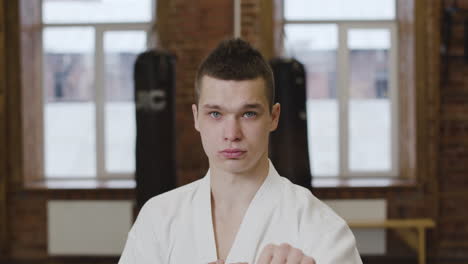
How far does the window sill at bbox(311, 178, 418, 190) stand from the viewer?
15.6ft

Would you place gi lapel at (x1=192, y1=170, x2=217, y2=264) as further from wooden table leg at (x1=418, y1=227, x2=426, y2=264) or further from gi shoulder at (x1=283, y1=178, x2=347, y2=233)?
wooden table leg at (x1=418, y1=227, x2=426, y2=264)

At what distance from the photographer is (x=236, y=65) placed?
1252 millimetres

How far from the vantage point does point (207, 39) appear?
4.81m

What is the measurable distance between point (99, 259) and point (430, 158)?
300cm

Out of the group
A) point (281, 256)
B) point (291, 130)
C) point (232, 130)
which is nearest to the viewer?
point (281, 256)

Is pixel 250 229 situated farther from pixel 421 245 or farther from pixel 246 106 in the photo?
pixel 421 245

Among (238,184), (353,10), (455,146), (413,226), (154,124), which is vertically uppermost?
(353,10)

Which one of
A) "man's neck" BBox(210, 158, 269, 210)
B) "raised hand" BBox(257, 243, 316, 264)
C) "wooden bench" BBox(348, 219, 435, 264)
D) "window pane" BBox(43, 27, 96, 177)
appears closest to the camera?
"raised hand" BBox(257, 243, 316, 264)

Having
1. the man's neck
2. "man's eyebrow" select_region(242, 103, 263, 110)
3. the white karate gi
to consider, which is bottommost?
the white karate gi

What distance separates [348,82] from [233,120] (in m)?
4.12

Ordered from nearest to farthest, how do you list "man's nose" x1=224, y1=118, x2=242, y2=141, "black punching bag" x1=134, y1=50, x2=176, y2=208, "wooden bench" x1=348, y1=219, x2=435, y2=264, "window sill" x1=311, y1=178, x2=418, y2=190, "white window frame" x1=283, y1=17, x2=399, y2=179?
"man's nose" x1=224, y1=118, x2=242, y2=141, "black punching bag" x1=134, y1=50, x2=176, y2=208, "wooden bench" x1=348, y1=219, x2=435, y2=264, "window sill" x1=311, y1=178, x2=418, y2=190, "white window frame" x1=283, y1=17, x2=399, y2=179

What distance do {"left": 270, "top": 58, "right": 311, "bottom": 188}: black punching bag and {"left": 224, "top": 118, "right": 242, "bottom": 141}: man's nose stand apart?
274 centimetres

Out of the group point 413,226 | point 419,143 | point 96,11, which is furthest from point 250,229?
point 96,11

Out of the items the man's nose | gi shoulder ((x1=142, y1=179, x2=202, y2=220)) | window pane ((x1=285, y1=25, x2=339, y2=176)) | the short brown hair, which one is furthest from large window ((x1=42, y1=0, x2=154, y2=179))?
the man's nose
